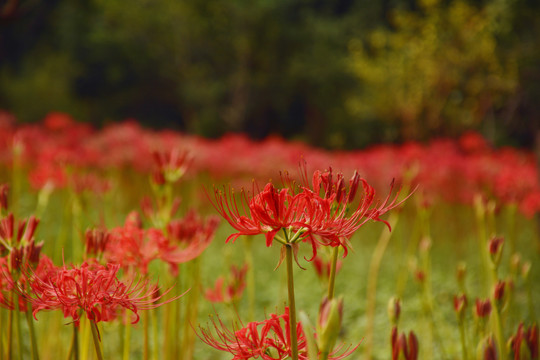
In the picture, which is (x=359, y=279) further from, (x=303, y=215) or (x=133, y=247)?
(x=303, y=215)

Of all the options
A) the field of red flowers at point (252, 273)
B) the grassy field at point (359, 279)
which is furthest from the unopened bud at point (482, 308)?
the grassy field at point (359, 279)

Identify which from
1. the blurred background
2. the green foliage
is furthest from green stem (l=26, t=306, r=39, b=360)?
the blurred background

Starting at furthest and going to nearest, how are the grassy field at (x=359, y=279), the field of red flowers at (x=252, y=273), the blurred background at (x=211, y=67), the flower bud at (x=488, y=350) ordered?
1. the blurred background at (x=211, y=67)
2. the grassy field at (x=359, y=279)
3. the flower bud at (x=488, y=350)
4. the field of red flowers at (x=252, y=273)

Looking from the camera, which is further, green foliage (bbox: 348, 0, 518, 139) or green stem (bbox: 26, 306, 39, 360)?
green foliage (bbox: 348, 0, 518, 139)

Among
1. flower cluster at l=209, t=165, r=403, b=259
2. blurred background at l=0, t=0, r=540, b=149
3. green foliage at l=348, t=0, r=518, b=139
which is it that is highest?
blurred background at l=0, t=0, r=540, b=149

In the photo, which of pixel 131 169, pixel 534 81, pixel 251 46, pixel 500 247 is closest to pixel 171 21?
pixel 251 46

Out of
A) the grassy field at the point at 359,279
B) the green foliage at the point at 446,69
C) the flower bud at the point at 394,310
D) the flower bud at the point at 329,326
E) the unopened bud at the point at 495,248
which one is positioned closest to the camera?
the flower bud at the point at 329,326

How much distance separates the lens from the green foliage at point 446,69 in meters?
7.52

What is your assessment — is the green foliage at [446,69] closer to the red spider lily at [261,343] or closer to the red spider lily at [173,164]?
the red spider lily at [173,164]

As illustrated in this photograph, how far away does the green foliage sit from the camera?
7516mm

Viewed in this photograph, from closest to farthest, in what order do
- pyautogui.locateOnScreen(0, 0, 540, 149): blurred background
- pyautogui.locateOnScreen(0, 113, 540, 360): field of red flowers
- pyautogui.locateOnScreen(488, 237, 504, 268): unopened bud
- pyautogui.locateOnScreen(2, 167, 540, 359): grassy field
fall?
1. pyautogui.locateOnScreen(0, 113, 540, 360): field of red flowers
2. pyautogui.locateOnScreen(488, 237, 504, 268): unopened bud
3. pyautogui.locateOnScreen(2, 167, 540, 359): grassy field
4. pyautogui.locateOnScreen(0, 0, 540, 149): blurred background

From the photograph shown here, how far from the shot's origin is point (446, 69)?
768 cm

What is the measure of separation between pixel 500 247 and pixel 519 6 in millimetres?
6918

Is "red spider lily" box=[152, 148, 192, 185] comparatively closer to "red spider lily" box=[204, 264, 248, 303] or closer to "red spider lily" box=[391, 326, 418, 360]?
"red spider lily" box=[204, 264, 248, 303]
